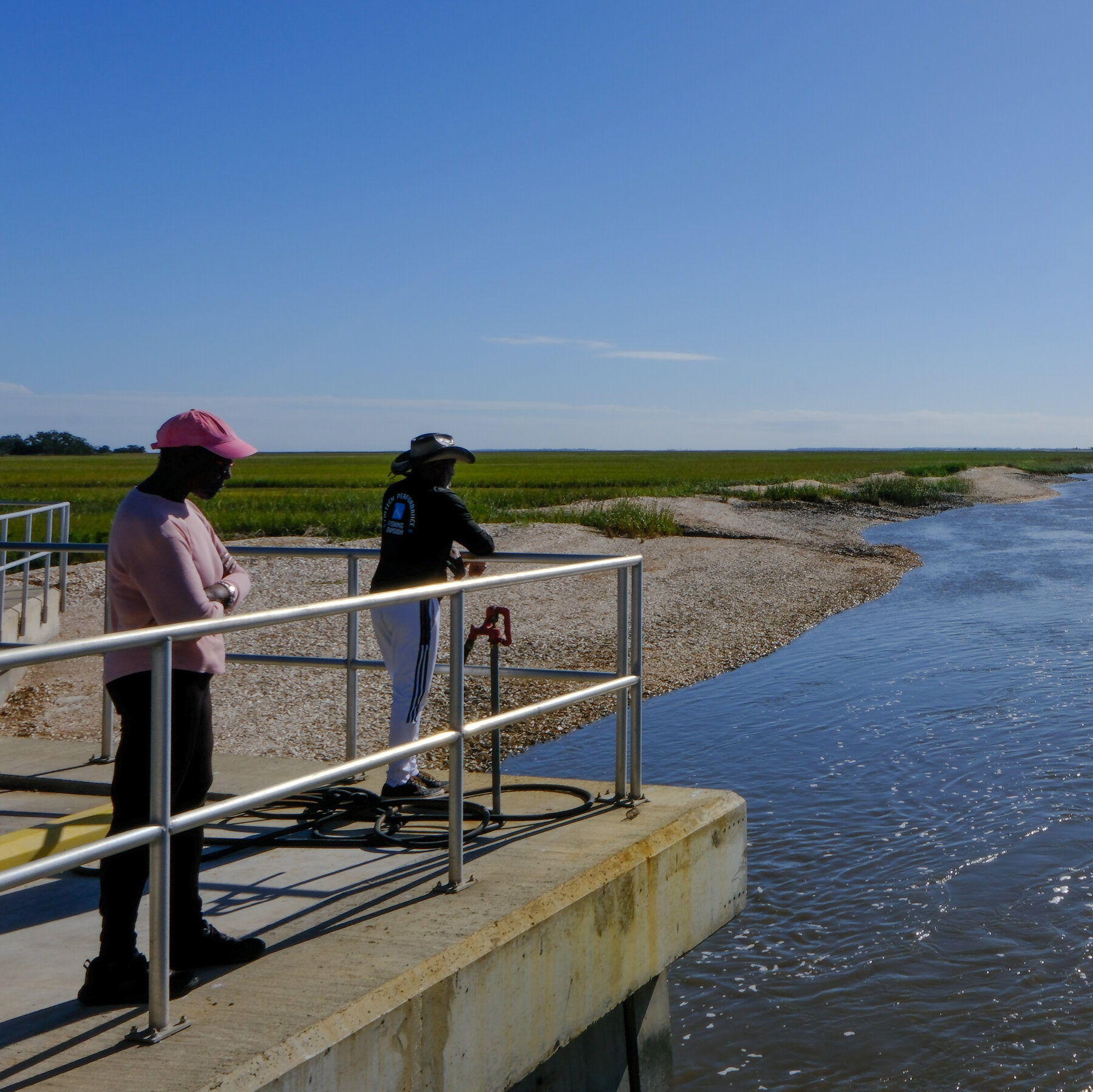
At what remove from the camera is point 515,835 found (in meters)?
4.86

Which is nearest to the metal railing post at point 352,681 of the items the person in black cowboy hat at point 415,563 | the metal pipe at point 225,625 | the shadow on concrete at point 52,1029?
the person in black cowboy hat at point 415,563

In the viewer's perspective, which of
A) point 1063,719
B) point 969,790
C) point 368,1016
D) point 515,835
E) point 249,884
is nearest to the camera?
point 368,1016

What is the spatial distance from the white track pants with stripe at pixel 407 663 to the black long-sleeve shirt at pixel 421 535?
0.14 meters

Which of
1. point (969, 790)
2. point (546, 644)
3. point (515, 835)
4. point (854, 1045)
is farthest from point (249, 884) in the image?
point (546, 644)

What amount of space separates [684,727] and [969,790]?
10.9ft

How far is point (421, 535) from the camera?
5.42 metres

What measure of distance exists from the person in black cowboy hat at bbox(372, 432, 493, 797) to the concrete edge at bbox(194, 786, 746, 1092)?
4.04 feet

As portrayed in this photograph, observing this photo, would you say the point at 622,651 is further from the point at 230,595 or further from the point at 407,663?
the point at 230,595

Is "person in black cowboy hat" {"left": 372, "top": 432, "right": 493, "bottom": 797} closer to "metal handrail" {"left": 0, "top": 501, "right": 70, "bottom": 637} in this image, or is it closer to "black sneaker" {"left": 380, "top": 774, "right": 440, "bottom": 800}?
"black sneaker" {"left": 380, "top": 774, "right": 440, "bottom": 800}

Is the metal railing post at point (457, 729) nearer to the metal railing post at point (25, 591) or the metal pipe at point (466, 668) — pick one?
the metal pipe at point (466, 668)

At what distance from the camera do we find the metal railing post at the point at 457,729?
394cm

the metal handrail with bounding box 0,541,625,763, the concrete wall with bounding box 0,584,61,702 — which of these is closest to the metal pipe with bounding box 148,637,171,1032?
the metal handrail with bounding box 0,541,625,763

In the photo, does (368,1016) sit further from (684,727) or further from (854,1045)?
(684,727)

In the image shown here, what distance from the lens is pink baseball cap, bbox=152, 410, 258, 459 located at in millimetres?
3398
